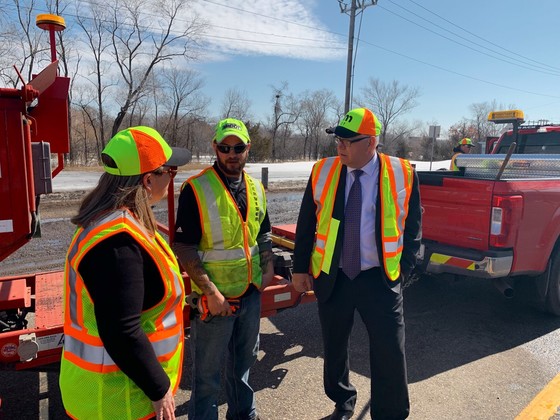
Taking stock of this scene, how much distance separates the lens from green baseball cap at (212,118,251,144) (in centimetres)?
245

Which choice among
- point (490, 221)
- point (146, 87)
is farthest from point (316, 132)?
point (490, 221)

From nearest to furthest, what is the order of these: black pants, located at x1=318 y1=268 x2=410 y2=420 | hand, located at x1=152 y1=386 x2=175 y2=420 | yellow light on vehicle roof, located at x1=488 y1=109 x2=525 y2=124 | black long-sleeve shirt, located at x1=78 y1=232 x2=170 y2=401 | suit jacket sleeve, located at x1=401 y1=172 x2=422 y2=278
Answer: black long-sleeve shirt, located at x1=78 y1=232 x2=170 y2=401, hand, located at x1=152 y1=386 x2=175 y2=420, black pants, located at x1=318 y1=268 x2=410 y2=420, suit jacket sleeve, located at x1=401 y1=172 x2=422 y2=278, yellow light on vehicle roof, located at x1=488 y1=109 x2=525 y2=124

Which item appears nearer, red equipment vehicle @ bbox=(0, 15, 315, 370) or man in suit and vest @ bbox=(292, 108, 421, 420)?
red equipment vehicle @ bbox=(0, 15, 315, 370)

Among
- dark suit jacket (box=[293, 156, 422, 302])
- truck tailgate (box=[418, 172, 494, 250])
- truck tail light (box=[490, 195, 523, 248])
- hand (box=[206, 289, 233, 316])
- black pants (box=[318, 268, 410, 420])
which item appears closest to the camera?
hand (box=[206, 289, 233, 316])

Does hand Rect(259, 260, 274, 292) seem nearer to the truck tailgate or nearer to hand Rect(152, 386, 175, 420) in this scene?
hand Rect(152, 386, 175, 420)

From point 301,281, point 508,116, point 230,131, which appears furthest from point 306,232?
point 508,116

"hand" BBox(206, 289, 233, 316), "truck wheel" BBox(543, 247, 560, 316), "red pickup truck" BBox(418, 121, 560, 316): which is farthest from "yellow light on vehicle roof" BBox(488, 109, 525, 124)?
"hand" BBox(206, 289, 233, 316)

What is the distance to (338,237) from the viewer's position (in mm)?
2662

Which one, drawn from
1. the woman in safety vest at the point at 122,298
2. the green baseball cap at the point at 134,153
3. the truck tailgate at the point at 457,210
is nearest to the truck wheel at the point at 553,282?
the truck tailgate at the point at 457,210

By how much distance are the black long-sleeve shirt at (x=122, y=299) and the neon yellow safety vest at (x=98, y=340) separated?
0.12 ft

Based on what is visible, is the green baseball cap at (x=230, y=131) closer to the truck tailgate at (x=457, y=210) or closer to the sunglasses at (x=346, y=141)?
the sunglasses at (x=346, y=141)

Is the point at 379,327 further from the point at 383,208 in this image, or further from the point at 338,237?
the point at 383,208

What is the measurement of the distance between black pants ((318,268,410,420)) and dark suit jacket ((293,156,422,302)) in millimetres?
74

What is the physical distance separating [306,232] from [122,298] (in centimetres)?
166
